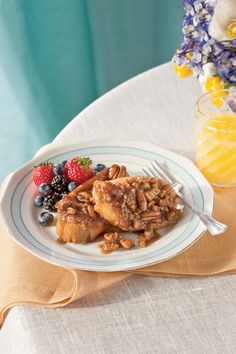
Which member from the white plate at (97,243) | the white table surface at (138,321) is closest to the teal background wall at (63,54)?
the white plate at (97,243)

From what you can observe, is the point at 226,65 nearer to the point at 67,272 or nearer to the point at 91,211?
the point at 91,211

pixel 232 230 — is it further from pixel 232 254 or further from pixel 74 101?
pixel 74 101

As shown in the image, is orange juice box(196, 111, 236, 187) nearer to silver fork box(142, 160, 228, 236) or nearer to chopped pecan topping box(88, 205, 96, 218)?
silver fork box(142, 160, 228, 236)

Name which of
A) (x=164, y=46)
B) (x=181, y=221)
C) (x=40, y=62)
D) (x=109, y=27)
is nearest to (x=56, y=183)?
(x=181, y=221)

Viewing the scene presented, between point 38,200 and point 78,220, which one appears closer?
point 78,220

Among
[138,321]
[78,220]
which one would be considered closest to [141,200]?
Result: [78,220]

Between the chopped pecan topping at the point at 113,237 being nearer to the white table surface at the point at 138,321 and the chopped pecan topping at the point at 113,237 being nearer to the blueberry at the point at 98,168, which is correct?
the white table surface at the point at 138,321
